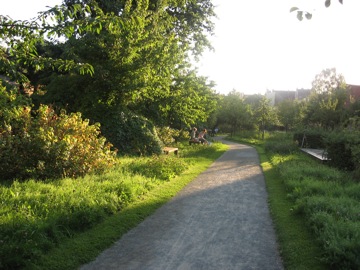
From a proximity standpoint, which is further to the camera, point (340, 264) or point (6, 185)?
point (6, 185)

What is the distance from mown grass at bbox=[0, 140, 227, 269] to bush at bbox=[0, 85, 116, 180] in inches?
18.6

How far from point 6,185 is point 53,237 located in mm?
2832

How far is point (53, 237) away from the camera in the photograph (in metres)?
4.88

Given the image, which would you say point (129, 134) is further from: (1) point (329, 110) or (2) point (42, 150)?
(1) point (329, 110)

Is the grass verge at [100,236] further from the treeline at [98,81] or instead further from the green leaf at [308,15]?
the green leaf at [308,15]

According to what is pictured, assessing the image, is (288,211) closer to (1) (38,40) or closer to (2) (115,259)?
(2) (115,259)

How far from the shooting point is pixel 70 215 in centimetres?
543

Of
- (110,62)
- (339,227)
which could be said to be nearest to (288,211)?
(339,227)

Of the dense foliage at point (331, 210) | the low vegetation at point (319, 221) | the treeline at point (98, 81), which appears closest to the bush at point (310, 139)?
the treeline at point (98, 81)

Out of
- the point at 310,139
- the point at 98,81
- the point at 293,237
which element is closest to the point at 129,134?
the point at 98,81

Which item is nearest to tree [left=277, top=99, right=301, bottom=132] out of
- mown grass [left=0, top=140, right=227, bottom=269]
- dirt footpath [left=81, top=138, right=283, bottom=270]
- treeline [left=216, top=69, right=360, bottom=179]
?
treeline [left=216, top=69, right=360, bottom=179]

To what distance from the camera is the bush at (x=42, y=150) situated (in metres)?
7.61

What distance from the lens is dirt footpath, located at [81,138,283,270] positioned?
178 inches

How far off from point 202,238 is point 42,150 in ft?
14.6
